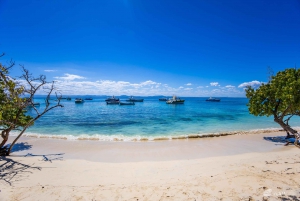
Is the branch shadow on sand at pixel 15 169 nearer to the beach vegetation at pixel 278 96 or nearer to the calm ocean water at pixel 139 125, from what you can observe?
the calm ocean water at pixel 139 125

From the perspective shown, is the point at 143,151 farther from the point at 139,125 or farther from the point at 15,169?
the point at 139,125

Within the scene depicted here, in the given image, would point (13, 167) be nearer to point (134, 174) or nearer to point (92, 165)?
point (92, 165)

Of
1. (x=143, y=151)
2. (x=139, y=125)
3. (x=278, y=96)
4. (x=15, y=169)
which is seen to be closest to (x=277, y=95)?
(x=278, y=96)

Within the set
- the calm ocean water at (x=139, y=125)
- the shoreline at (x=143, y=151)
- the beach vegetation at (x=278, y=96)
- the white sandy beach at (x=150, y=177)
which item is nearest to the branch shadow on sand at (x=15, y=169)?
the white sandy beach at (x=150, y=177)

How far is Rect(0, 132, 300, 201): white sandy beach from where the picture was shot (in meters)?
5.27

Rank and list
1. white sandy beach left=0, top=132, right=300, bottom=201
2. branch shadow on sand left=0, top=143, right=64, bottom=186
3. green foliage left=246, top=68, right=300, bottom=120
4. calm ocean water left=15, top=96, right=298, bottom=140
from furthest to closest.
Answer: calm ocean water left=15, top=96, right=298, bottom=140, green foliage left=246, top=68, right=300, bottom=120, branch shadow on sand left=0, top=143, right=64, bottom=186, white sandy beach left=0, top=132, right=300, bottom=201

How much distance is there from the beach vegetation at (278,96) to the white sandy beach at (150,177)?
9.29 ft

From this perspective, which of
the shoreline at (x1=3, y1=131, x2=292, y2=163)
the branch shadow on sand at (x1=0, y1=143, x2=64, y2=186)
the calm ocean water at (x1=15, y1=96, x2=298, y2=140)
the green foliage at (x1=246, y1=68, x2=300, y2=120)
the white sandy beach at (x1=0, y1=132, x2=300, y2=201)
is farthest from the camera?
the calm ocean water at (x1=15, y1=96, x2=298, y2=140)

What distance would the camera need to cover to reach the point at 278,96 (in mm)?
10320

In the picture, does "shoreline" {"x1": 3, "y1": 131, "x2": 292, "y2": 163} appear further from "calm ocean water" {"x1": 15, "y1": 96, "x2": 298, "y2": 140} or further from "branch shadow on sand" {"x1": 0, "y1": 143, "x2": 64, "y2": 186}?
"calm ocean water" {"x1": 15, "y1": 96, "x2": 298, "y2": 140}

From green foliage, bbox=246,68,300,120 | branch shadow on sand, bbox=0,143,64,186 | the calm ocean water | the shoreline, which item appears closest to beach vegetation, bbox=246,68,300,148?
green foliage, bbox=246,68,300,120

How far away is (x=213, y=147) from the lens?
11.8m

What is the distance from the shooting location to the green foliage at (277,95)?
28.9ft

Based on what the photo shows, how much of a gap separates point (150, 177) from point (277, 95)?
32.7 ft
